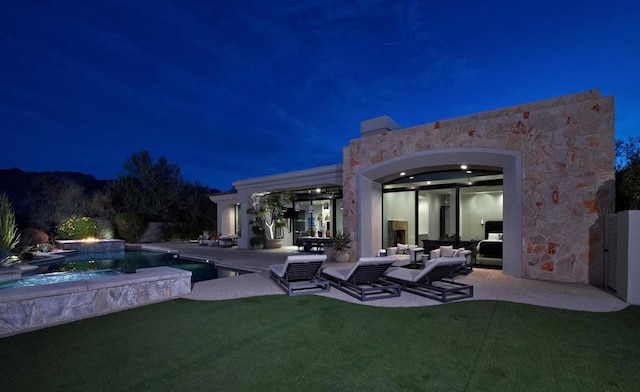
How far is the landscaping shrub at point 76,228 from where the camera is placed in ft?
60.0

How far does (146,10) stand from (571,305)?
128ft

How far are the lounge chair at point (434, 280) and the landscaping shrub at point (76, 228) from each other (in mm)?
19650

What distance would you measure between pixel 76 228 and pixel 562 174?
23.3 m

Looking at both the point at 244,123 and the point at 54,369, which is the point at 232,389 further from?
the point at 244,123


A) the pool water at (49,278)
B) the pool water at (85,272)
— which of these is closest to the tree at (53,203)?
the pool water at (85,272)

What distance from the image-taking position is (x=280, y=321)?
4750mm

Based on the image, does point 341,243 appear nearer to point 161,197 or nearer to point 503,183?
point 503,183

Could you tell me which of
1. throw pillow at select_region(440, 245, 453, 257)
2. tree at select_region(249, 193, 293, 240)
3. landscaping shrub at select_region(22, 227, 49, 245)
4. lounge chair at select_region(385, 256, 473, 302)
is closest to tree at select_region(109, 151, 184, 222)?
landscaping shrub at select_region(22, 227, 49, 245)

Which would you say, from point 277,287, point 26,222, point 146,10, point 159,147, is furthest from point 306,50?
point 159,147

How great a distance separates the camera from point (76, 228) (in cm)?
1850

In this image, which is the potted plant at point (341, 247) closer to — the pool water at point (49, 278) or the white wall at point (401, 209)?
the white wall at point (401, 209)

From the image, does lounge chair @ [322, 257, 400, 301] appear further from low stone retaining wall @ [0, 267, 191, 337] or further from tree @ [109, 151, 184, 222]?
tree @ [109, 151, 184, 222]

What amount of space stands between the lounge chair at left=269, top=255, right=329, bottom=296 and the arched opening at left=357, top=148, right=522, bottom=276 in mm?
4476

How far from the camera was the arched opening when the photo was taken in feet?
27.6
